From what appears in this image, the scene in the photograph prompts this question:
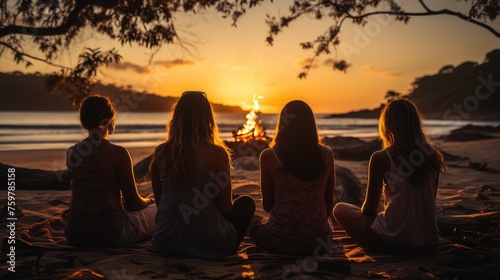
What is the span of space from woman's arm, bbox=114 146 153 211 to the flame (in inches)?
275

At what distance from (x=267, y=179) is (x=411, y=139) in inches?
57.3

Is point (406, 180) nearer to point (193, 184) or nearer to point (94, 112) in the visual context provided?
point (193, 184)

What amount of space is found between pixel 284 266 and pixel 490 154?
1293 centimetres

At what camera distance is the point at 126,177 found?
158 inches

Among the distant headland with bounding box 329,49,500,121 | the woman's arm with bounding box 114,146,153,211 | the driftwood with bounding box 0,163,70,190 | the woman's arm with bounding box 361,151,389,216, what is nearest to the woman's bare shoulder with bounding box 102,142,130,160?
the woman's arm with bounding box 114,146,153,211

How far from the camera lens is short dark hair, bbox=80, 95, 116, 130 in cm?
396

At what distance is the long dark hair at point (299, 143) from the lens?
374cm

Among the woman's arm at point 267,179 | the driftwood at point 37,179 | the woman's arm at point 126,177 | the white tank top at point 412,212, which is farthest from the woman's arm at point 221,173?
the driftwood at point 37,179

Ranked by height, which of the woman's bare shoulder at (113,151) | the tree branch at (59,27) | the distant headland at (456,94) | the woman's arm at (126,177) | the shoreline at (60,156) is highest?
the distant headland at (456,94)

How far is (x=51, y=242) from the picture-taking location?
4.30m

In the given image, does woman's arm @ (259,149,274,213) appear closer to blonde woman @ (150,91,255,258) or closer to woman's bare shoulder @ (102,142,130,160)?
blonde woman @ (150,91,255,258)

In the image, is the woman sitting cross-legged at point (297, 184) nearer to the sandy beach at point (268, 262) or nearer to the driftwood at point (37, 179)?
the sandy beach at point (268, 262)

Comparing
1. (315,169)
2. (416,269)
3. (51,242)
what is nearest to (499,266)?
(416,269)

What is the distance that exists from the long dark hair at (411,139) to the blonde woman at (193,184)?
1679 mm
